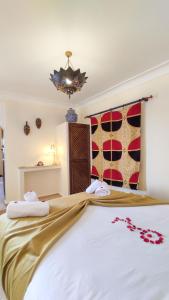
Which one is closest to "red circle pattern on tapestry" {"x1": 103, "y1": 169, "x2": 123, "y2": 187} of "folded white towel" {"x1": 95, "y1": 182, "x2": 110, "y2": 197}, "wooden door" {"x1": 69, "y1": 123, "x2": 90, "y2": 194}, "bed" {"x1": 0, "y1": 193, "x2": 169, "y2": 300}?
"wooden door" {"x1": 69, "y1": 123, "x2": 90, "y2": 194}

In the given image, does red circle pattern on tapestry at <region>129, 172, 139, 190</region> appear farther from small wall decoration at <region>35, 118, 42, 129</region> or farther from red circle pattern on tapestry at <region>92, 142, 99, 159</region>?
small wall decoration at <region>35, 118, 42, 129</region>

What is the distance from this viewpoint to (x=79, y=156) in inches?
157

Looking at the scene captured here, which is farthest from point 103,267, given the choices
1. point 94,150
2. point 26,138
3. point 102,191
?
point 26,138

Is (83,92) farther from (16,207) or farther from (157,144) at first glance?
(16,207)

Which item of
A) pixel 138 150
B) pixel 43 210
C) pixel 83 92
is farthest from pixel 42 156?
pixel 43 210

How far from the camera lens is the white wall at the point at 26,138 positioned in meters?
3.64

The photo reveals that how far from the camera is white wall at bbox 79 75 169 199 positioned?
99.2 inches

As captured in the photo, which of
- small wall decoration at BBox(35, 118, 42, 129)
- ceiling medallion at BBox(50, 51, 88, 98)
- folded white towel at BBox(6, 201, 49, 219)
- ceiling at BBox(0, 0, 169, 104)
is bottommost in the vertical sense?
folded white towel at BBox(6, 201, 49, 219)

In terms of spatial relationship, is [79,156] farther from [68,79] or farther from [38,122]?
[68,79]

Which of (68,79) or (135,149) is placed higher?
(68,79)

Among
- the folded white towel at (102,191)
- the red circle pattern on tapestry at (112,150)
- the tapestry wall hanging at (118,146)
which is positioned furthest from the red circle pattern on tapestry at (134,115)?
the folded white towel at (102,191)

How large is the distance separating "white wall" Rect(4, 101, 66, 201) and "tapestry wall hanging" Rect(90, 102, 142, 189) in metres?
1.12

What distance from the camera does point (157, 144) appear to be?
8.59 feet

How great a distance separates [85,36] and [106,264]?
2.09m
